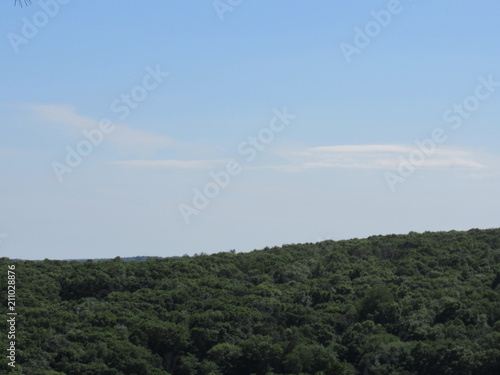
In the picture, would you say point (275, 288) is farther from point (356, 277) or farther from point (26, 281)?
point (26, 281)

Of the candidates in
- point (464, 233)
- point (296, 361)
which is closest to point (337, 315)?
point (296, 361)

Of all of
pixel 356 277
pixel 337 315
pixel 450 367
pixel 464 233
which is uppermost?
pixel 464 233

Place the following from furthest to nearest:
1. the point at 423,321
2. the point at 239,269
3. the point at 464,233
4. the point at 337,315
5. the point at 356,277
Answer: the point at 464,233 → the point at 239,269 → the point at 356,277 → the point at 337,315 → the point at 423,321

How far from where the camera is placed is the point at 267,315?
67625mm

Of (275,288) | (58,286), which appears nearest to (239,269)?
(275,288)

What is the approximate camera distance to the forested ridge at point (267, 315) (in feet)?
189

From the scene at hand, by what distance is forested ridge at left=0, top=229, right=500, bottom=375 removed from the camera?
5762 centimetres

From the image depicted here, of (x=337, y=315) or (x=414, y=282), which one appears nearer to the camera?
(x=337, y=315)

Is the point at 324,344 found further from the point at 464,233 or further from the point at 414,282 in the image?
the point at 464,233

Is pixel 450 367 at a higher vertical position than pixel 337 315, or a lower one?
lower

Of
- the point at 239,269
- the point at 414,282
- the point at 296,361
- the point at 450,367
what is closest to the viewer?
the point at 450,367

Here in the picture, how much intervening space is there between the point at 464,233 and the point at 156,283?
Result: 144 feet

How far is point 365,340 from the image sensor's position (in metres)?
60.8

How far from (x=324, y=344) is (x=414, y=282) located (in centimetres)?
1609
